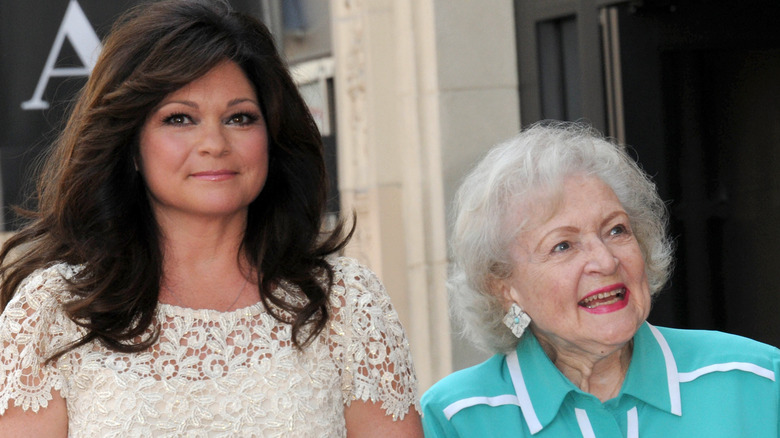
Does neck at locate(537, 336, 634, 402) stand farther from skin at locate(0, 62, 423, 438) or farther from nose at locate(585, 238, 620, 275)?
skin at locate(0, 62, 423, 438)

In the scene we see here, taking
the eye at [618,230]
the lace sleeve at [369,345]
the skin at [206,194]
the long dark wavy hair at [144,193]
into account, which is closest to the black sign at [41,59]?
the long dark wavy hair at [144,193]

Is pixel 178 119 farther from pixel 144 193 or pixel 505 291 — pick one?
pixel 505 291

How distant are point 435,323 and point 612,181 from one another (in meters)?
2.71

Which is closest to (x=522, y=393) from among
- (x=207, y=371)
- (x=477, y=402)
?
(x=477, y=402)

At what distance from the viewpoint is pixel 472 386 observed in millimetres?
2893

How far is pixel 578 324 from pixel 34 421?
1259 millimetres

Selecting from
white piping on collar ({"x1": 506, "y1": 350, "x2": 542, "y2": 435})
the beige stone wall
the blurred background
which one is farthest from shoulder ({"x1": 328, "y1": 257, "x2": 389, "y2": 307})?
the beige stone wall

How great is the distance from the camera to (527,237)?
2.78m

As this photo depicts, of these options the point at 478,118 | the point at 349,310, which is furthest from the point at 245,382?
the point at 478,118

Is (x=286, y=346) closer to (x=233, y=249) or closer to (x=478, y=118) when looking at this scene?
(x=233, y=249)

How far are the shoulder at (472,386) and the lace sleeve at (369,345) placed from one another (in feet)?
0.86

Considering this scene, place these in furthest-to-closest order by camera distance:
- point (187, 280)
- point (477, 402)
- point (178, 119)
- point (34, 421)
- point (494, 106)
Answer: point (494, 106)
point (477, 402)
point (187, 280)
point (178, 119)
point (34, 421)

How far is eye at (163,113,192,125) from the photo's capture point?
248 centimetres

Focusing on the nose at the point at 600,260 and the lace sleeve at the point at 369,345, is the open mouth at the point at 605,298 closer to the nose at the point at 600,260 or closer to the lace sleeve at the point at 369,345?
the nose at the point at 600,260
